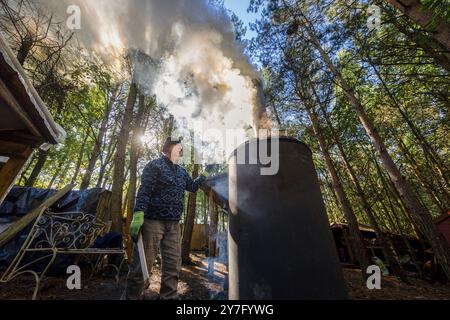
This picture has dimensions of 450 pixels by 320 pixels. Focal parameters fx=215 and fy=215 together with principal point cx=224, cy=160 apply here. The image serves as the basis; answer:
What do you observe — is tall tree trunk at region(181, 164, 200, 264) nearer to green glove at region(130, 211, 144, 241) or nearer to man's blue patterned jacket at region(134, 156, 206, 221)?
man's blue patterned jacket at region(134, 156, 206, 221)

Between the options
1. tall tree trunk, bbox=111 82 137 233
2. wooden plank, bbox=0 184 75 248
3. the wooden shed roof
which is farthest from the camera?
tall tree trunk, bbox=111 82 137 233

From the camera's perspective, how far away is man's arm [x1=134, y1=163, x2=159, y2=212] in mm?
2576

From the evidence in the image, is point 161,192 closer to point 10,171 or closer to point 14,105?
point 14,105

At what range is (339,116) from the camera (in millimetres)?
8750

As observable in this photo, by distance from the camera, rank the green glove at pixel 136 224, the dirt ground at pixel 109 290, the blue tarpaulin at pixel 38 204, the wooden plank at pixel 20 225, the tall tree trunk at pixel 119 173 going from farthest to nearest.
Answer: the tall tree trunk at pixel 119 173 → the blue tarpaulin at pixel 38 204 → the wooden plank at pixel 20 225 → the dirt ground at pixel 109 290 → the green glove at pixel 136 224

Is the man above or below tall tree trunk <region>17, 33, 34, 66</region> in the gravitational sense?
below

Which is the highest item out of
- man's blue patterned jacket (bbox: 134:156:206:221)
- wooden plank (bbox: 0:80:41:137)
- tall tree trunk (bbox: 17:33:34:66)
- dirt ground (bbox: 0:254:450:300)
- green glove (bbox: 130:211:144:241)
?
tall tree trunk (bbox: 17:33:34:66)

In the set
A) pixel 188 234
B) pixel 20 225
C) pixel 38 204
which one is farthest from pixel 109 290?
pixel 188 234

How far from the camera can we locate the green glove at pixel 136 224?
7.66ft

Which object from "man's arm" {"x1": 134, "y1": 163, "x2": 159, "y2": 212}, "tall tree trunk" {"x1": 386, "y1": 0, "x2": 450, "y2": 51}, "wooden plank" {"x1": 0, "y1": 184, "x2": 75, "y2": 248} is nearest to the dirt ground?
"wooden plank" {"x1": 0, "y1": 184, "x2": 75, "y2": 248}

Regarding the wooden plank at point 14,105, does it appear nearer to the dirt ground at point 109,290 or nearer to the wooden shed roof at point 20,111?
the wooden shed roof at point 20,111

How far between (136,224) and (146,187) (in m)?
0.51

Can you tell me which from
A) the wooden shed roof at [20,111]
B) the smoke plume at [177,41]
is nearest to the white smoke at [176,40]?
the smoke plume at [177,41]
